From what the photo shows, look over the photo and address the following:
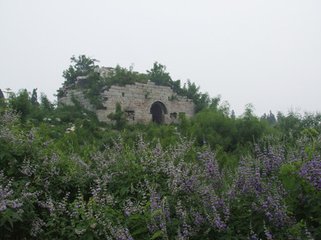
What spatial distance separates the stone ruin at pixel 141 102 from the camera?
22875mm

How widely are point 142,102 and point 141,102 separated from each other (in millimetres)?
84

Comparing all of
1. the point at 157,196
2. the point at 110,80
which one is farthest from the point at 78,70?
the point at 157,196

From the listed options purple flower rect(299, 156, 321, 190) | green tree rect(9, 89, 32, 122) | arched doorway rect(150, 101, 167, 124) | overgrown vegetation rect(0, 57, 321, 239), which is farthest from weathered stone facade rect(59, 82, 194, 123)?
purple flower rect(299, 156, 321, 190)

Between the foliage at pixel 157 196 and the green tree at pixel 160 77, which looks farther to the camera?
the green tree at pixel 160 77

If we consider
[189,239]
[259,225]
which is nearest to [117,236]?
[189,239]

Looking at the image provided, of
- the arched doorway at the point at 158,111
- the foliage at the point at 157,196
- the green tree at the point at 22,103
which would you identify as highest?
the arched doorway at the point at 158,111

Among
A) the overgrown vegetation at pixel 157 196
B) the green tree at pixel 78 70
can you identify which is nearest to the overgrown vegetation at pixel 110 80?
the green tree at pixel 78 70

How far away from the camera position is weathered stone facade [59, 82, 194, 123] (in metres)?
22.9

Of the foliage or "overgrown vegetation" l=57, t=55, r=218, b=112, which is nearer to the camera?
the foliage

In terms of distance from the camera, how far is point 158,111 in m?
27.0

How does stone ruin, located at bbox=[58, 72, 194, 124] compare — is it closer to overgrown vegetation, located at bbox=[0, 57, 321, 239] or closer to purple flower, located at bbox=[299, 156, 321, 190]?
overgrown vegetation, located at bbox=[0, 57, 321, 239]

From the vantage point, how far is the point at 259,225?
341 centimetres

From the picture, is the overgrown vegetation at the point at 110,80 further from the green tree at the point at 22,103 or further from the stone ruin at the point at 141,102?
the green tree at the point at 22,103

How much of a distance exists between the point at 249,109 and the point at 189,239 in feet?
58.3
